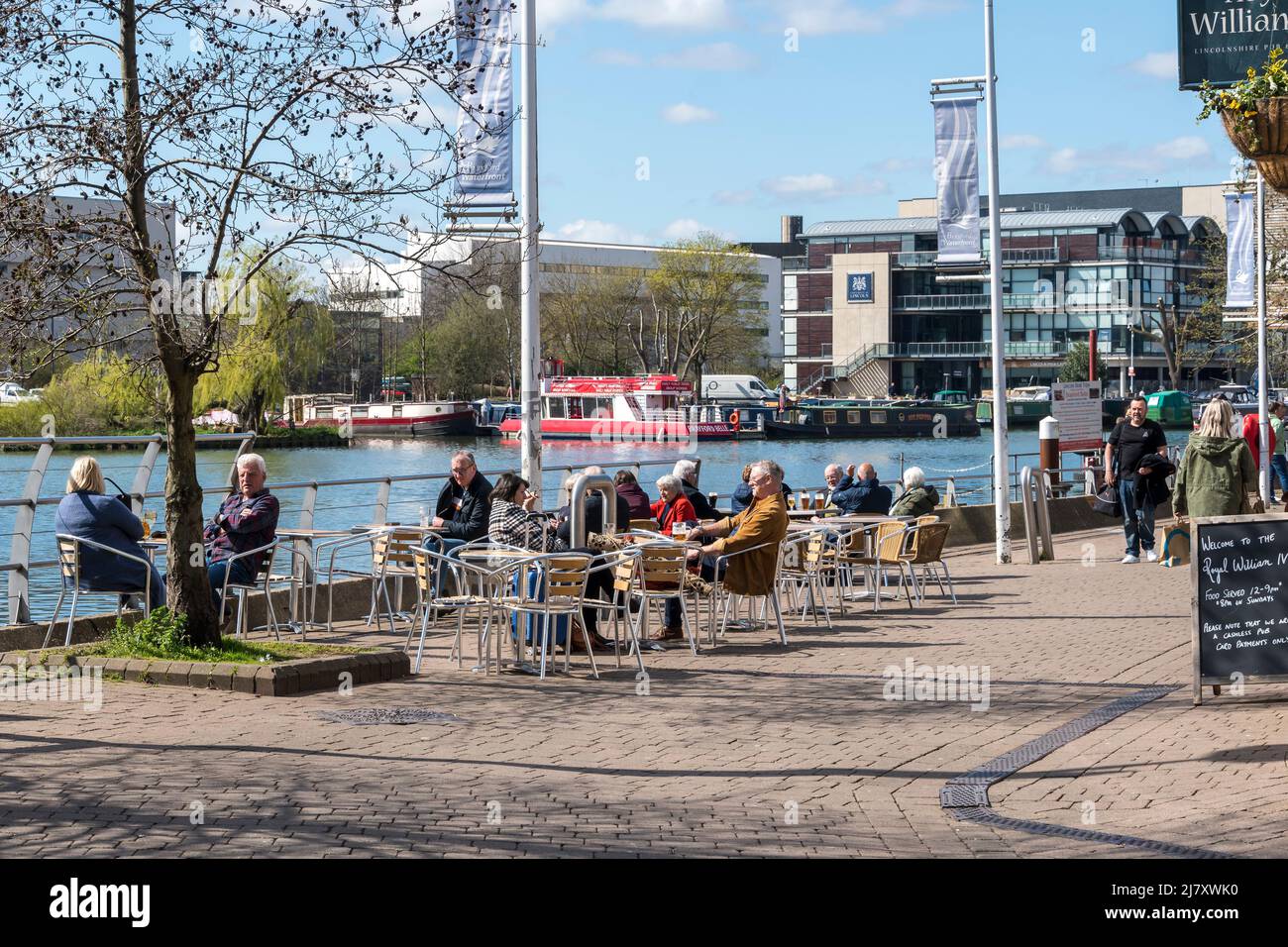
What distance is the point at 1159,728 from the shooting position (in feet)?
30.8

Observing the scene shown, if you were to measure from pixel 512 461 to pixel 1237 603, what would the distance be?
2312 inches

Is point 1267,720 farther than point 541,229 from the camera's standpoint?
No

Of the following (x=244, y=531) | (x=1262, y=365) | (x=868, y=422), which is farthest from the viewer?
(x=868, y=422)

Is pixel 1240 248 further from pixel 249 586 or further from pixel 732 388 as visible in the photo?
pixel 732 388

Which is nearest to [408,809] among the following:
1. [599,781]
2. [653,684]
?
[599,781]

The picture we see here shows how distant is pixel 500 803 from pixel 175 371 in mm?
4598

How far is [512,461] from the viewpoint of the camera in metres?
68.1

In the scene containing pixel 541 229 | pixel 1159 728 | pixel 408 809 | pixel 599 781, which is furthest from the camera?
pixel 541 229

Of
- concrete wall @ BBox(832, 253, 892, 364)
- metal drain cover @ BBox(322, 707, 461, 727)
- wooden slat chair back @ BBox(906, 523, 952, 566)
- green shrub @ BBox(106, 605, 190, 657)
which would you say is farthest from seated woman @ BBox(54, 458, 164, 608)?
concrete wall @ BBox(832, 253, 892, 364)

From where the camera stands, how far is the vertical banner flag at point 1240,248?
1276 inches

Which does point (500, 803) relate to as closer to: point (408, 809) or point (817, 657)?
point (408, 809)

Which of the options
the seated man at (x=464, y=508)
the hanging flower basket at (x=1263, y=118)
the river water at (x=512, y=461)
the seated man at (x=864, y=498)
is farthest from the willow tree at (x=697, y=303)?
the hanging flower basket at (x=1263, y=118)

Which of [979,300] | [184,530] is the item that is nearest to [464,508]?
[184,530]

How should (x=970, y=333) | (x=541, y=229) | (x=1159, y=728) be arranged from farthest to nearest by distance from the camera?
(x=970, y=333) → (x=541, y=229) → (x=1159, y=728)
